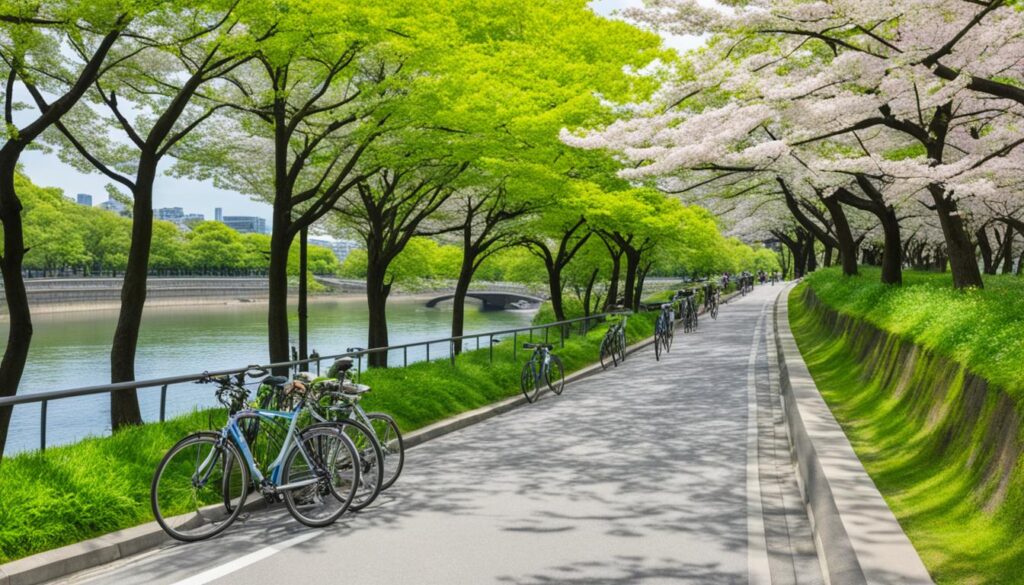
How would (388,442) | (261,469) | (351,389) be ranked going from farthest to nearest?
(388,442), (351,389), (261,469)

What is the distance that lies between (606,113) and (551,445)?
12645 millimetres

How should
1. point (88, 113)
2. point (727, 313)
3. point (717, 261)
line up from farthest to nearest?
point (717, 261) → point (727, 313) → point (88, 113)

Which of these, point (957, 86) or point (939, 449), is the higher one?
point (957, 86)

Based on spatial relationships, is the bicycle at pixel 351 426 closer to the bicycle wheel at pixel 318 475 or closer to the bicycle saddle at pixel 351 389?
the bicycle saddle at pixel 351 389

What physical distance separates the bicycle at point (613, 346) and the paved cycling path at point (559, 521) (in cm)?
811

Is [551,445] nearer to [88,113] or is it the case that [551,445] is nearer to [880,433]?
[880,433]

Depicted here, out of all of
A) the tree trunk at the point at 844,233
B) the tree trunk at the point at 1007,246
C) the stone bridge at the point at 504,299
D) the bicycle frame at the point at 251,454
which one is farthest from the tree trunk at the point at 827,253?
the stone bridge at the point at 504,299

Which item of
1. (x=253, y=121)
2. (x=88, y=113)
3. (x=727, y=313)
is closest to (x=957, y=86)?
(x=253, y=121)

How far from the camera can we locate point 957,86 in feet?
32.0

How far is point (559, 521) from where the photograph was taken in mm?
7172

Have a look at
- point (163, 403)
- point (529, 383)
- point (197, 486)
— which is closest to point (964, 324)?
point (529, 383)

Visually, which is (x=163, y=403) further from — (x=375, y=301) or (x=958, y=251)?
(x=375, y=301)

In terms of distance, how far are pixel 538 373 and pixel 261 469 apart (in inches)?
339

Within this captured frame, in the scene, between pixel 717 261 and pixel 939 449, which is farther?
pixel 717 261
